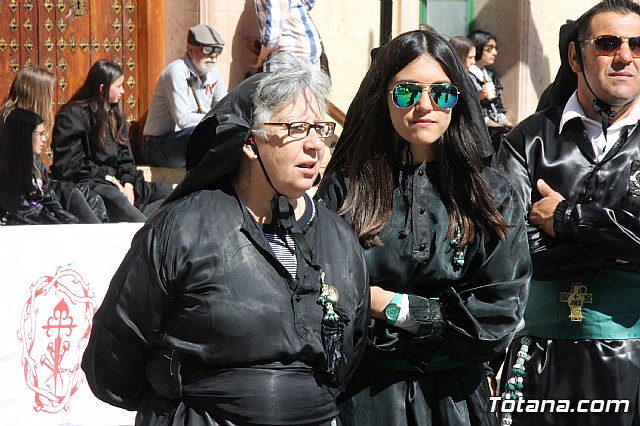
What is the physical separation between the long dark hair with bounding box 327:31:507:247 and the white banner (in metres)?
2.88

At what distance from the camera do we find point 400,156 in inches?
175

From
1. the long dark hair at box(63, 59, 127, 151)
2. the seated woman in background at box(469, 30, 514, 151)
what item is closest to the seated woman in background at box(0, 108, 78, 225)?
the long dark hair at box(63, 59, 127, 151)

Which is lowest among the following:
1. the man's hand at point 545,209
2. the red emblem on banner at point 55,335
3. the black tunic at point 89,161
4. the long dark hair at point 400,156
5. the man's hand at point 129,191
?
the red emblem on banner at point 55,335

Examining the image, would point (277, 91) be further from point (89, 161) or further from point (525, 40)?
point (525, 40)

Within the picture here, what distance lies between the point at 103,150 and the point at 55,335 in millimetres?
3250

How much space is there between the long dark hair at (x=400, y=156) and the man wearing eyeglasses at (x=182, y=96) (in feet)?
19.5

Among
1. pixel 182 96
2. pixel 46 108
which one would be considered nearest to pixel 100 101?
pixel 46 108

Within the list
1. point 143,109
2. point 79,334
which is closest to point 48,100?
point 143,109

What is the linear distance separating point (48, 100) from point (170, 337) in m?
6.25

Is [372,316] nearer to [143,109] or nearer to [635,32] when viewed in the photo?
[635,32]

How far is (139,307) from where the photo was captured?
3.63 metres

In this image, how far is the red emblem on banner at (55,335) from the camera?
22.3 feet

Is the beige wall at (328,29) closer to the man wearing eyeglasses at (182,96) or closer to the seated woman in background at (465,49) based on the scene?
the man wearing eyeglasses at (182,96)

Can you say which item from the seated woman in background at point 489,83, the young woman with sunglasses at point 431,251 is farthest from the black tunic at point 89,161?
the young woman with sunglasses at point 431,251
